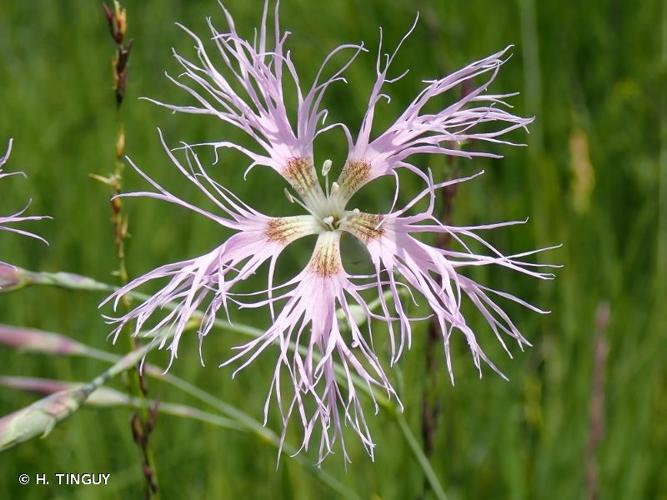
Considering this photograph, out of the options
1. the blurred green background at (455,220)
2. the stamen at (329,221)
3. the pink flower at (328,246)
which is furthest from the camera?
the blurred green background at (455,220)

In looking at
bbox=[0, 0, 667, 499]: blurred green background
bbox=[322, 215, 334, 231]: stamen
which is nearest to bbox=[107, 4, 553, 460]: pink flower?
bbox=[322, 215, 334, 231]: stamen

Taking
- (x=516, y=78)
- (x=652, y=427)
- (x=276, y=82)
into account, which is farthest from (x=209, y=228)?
(x=276, y=82)

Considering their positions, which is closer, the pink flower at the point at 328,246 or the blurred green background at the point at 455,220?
the pink flower at the point at 328,246

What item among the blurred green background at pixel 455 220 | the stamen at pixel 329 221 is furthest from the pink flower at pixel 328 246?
the blurred green background at pixel 455 220

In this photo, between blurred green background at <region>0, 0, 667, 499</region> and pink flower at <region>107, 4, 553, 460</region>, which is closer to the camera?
pink flower at <region>107, 4, 553, 460</region>

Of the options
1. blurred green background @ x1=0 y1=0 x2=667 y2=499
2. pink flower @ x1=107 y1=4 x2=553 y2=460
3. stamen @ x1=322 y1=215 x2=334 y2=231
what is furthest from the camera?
blurred green background @ x1=0 y1=0 x2=667 y2=499

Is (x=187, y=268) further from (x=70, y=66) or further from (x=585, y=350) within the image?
(x=70, y=66)

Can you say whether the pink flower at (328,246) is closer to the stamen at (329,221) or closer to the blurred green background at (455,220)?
the stamen at (329,221)

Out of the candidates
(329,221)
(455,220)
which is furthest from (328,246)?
(455,220)

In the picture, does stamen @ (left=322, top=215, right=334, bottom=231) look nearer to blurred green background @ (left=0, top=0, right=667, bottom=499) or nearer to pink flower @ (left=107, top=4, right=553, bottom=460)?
pink flower @ (left=107, top=4, right=553, bottom=460)
